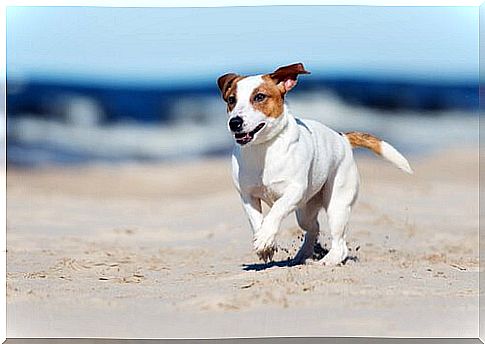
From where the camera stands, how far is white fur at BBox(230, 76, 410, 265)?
18.1 ft

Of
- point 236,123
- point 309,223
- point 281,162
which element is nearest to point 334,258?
point 309,223

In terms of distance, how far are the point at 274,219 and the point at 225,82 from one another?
779 millimetres

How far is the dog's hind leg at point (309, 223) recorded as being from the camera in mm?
6031

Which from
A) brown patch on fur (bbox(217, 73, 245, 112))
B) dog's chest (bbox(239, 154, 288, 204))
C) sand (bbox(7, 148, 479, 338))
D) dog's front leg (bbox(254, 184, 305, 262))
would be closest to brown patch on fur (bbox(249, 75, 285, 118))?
brown patch on fur (bbox(217, 73, 245, 112))

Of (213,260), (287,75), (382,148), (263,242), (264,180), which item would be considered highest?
(287,75)

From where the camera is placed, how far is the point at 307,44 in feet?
19.8

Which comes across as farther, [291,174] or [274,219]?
[291,174]

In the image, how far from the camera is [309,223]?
19.9 ft

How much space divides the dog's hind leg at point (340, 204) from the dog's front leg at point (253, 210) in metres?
0.44

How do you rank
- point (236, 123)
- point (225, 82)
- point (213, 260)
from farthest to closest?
point (213, 260), point (225, 82), point (236, 123)

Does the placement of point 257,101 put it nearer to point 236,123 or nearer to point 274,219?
point 236,123

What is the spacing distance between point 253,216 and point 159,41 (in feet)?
3.66

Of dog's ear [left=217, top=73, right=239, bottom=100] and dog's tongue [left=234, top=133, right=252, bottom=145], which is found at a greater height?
dog's ear [left=217, top=73, right=239, bottom=100]

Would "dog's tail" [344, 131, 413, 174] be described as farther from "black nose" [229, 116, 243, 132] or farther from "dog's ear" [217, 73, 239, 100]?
"black nose" [229, 116, 243, 132]
